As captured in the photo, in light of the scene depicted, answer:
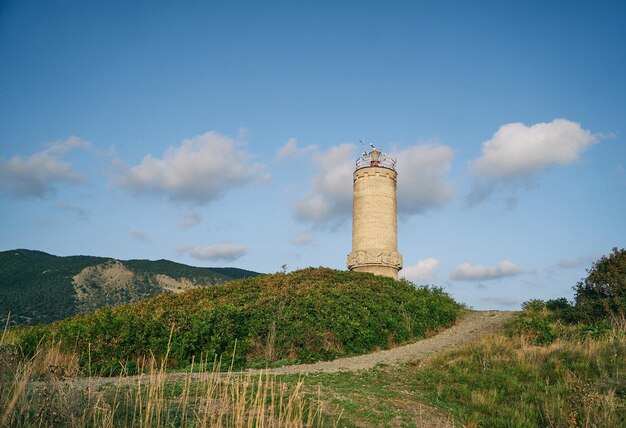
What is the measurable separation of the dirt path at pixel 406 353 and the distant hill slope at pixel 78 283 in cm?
2577

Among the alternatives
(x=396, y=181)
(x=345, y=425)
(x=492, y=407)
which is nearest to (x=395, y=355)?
(x=492, y=407)

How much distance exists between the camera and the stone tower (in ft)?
86.7

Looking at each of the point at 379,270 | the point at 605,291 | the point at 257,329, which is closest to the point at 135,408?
the point at 257,329

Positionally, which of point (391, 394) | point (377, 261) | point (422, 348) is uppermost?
point (377, 261)

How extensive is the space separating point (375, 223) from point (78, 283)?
39.2 meters

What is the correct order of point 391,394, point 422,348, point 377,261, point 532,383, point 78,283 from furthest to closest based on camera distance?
point 78,283
point 377,261
point 422,348
point 532,383
point 391,394

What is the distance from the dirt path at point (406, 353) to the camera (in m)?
10.3

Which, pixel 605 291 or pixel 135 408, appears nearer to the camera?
pixel 135 408

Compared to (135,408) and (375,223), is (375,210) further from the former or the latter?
(135,408)

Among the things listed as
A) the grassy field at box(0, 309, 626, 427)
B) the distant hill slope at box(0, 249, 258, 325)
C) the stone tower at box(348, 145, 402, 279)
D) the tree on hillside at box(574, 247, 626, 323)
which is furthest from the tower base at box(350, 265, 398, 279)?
the distant hill slope at box(0, 249, 258, 325)

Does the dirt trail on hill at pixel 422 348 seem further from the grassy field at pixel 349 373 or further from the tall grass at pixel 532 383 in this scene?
the tall grass at pixel 532 383

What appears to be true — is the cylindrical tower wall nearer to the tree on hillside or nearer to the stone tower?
the stone tower

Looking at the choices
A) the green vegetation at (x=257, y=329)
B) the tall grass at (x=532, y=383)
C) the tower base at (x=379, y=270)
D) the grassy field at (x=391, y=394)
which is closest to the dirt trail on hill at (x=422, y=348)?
the green vegetation at (x=257, y=329)

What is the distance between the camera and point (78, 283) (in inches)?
2031
